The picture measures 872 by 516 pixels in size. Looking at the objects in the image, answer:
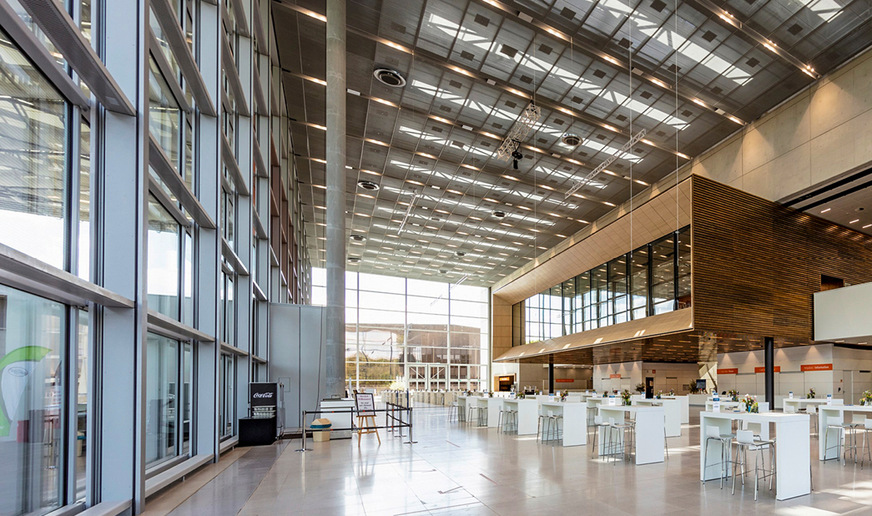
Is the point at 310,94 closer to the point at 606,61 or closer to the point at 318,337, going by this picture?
the point at 318,337

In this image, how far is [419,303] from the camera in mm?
37156

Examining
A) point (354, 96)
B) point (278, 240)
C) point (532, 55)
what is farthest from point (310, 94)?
point (532, 55)

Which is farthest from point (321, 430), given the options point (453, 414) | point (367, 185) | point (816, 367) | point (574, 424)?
point (816, 367)

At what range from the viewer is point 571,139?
1708 centimetres

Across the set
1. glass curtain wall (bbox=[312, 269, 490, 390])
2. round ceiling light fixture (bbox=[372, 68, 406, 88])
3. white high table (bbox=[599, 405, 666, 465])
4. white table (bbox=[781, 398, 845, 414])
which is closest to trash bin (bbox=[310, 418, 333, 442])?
white high table (bbox=[599, 405, 666, 465])

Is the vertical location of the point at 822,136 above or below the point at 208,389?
above

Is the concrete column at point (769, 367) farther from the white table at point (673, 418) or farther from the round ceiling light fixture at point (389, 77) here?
the round ceiling light fixture at point (389, 77)

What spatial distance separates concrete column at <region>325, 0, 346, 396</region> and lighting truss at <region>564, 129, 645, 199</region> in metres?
9.17

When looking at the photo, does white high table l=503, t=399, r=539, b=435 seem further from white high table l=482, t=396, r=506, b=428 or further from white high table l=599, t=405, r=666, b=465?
white high table l=599, t=405, r=666, b=465

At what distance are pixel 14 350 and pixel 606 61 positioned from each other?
13.6 meters

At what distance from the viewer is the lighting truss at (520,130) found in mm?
13852

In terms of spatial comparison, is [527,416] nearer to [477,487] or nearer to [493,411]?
[493,411]

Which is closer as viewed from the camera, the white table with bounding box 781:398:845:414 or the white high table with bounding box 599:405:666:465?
the white high table with bounding box 599:405:666:465

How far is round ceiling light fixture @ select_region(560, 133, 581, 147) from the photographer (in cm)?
1688
